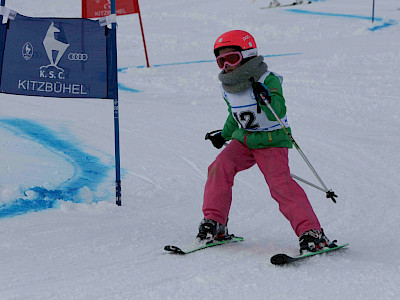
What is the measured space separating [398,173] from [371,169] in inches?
11.2

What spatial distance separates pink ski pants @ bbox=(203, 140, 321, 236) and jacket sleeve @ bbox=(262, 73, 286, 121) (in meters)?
0.25

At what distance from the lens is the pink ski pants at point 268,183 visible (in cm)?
380

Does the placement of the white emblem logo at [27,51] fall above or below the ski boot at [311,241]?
above

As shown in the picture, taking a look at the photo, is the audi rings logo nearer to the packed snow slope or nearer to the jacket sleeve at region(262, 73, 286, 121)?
the packed snow slope

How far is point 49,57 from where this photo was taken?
186 inches

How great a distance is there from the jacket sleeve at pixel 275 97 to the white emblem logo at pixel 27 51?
1.91m

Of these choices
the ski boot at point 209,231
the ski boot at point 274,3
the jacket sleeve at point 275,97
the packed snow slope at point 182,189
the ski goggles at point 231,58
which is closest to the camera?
the packed snow slope at point 182,189

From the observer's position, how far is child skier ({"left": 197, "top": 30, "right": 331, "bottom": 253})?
3.79m

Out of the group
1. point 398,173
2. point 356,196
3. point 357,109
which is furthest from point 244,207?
point 357,109

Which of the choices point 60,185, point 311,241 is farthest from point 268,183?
point 60,185

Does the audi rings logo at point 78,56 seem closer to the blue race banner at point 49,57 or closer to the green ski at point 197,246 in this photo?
the blue race banner at point 49,57

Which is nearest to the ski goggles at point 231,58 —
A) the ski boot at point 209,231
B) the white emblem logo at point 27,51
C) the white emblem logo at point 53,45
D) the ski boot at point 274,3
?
the ski boot at point 209,231

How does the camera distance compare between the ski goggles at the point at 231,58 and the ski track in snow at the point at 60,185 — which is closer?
the ski goggles at the point at 231,58

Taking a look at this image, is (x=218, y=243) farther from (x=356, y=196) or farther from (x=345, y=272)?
(x=356, y=196)
